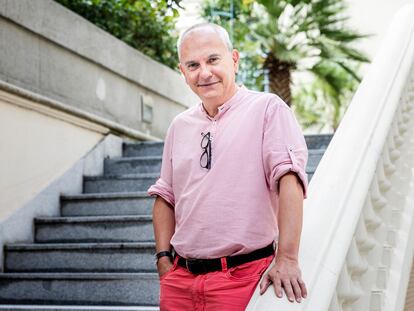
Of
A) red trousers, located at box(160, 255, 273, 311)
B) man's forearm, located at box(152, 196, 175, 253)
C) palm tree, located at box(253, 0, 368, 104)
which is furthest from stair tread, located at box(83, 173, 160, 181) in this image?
palm tree, located at box(253, 0, 368, 104)

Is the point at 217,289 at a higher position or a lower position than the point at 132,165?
lower

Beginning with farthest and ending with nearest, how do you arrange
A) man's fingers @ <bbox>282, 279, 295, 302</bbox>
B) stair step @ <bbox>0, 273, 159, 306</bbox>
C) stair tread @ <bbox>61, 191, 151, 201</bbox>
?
stair tread @ <bbox>61, 191, 151, 201</bbox>, stair step @ <bbox>0, 273, 159, 306</bbox>, man's fingers @ <bbox>282, 279, 295, 302</bbox>

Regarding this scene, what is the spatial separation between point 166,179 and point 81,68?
371 cm

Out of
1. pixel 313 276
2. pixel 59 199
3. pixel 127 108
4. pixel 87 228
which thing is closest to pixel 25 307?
pixel 87 228

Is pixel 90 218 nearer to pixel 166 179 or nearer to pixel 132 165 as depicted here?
pixel 132 165

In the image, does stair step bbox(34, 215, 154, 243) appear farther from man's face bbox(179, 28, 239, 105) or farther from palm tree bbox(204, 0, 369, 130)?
palm tree bbox(204, 0, 369, 130)

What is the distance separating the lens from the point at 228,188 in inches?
82.3

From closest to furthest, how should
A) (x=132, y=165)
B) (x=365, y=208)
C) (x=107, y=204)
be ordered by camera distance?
(x=365, y=208), (x=107, y=204), (x=132, y=165)

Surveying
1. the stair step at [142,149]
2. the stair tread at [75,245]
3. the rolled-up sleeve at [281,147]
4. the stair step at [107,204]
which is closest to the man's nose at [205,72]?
the rolled-up sleeve at [281,147]

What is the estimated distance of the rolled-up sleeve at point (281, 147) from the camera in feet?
6.59

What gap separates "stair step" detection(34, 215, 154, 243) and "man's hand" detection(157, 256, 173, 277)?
219 cm

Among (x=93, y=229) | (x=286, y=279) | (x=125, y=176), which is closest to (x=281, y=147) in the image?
(x=286, y=279)

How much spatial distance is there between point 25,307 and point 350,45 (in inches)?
375

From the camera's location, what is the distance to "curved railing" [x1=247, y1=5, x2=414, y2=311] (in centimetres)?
197
